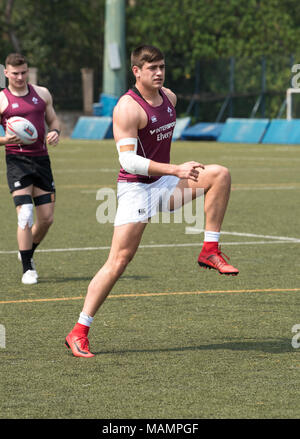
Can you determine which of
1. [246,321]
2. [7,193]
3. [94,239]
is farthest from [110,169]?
[246,321]

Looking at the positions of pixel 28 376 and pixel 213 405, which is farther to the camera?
pixel 28 376

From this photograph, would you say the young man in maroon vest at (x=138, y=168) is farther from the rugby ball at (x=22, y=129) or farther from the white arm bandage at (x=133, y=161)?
the rugby ball at (x=22, y=129)

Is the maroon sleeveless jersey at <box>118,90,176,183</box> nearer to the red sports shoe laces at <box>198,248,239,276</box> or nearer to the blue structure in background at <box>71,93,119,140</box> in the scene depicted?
the red sports shoe laces at <box>198,248,239,276</box>

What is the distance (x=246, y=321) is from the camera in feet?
28.7

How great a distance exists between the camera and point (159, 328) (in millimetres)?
8484

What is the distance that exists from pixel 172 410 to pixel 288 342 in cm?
213

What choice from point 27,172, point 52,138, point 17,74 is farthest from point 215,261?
point 17,74

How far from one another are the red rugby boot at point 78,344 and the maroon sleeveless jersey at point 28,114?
12.6 ft

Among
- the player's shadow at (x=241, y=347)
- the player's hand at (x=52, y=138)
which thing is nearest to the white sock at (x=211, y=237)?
the player's shadow at (x=241, y=347)

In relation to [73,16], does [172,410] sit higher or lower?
higher

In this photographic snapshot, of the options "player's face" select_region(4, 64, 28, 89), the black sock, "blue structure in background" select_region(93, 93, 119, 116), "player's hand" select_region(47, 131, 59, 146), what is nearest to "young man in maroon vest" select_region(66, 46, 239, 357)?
"player's hand" select_region(47, 131, 59, 146)
